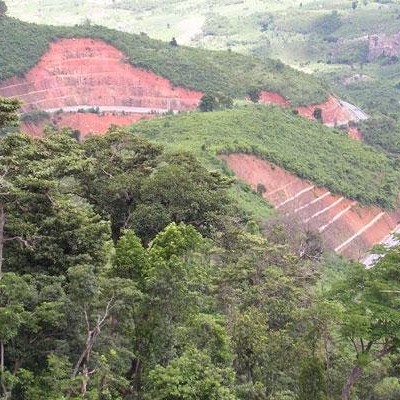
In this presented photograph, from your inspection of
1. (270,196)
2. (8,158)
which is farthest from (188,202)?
(270,196)

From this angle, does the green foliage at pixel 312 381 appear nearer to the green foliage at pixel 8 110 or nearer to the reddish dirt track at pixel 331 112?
the green foliage at pixel 8 110

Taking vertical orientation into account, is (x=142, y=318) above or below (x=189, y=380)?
above

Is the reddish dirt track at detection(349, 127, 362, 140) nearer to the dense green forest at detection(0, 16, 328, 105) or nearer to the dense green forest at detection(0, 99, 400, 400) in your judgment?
the dense green forest at detection(0, 16, 328, 105)

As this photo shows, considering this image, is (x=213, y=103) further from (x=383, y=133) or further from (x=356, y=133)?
(x=383, y=133)

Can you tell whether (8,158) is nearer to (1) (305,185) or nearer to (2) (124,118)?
(1) (305,185)

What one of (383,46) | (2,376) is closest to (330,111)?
(383,46)

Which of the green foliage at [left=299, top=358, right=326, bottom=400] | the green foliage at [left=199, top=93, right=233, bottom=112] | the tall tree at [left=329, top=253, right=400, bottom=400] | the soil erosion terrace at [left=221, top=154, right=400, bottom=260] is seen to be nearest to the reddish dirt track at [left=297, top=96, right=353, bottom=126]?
the green foliage at [left=199, top=93, right=233, bottom=112]
